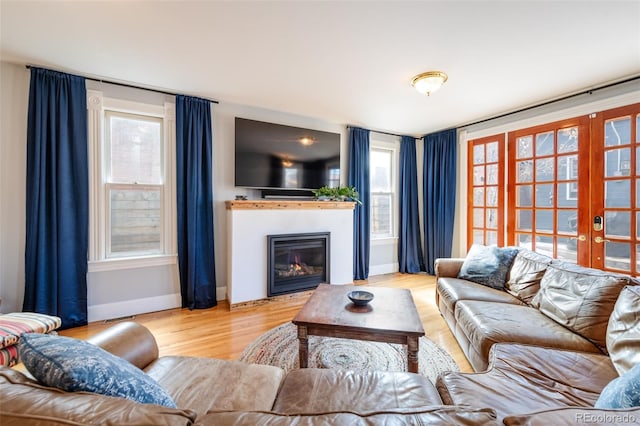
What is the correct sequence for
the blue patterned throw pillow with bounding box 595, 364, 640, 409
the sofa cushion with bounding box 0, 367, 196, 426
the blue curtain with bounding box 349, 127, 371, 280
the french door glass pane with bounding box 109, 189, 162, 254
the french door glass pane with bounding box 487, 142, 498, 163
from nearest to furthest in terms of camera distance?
the sofa cushion with bounding box 0, 367, 196, 426, the blue patterned throw pillow with bounding box 595, 364, 640, 409, the french door glass pane with bounding box 109, 189, 162, 254, the french door glass pane with bounding box 487, 142, 498, 163, the blue curtain with bounding box 349, 127, 371, 280

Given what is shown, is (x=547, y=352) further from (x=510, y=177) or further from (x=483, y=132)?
(x=483, y=132)

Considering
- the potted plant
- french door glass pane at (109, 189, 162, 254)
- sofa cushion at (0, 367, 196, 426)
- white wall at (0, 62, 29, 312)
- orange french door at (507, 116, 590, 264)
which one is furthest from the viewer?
the potted plant

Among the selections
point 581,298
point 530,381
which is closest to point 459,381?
point 530,381

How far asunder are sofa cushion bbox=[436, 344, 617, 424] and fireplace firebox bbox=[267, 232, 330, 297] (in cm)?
240

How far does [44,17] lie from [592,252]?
5.37 metres

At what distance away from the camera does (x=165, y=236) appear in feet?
10.1

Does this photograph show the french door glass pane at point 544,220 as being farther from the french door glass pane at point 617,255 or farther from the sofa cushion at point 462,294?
the sofa cushion at point 462,294

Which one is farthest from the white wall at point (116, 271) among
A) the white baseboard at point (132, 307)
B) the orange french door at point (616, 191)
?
the orange french door at point (616, 191)

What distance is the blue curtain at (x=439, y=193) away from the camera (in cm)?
439

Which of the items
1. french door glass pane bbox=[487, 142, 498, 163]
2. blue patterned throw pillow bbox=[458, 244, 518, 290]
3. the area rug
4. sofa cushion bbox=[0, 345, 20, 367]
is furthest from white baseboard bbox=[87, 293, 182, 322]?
french door glass pane bbox=[487, 142, 498, 163]

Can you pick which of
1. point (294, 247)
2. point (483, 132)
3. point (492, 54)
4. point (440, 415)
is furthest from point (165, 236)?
point (483, 132)

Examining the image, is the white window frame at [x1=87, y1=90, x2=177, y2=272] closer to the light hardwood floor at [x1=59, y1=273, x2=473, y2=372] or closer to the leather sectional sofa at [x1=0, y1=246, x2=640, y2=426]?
the light hardwood floor at [x1=59, y1=273, x2=473, y2=372]

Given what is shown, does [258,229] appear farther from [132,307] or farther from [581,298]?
[581,298]

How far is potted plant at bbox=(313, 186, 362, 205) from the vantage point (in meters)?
3.75
